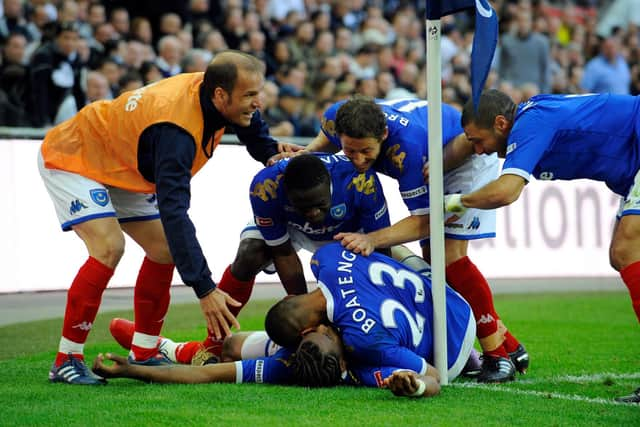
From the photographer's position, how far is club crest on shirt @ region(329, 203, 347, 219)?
21.9ft

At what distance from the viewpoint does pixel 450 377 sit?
6375mm

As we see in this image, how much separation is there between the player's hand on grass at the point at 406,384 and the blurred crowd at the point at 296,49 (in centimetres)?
742

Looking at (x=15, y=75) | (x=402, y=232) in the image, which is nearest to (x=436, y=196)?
(x=402, y=232)

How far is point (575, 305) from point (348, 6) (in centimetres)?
756

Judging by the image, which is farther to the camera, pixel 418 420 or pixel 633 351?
pixel 633 351

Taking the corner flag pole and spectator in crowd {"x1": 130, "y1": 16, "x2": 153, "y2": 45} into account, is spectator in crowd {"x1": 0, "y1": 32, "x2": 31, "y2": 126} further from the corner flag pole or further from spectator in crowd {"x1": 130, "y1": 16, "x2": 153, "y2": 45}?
the corner flag pole

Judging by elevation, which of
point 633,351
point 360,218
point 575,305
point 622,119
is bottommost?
point 575,305

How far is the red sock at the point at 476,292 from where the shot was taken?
22.6 ft

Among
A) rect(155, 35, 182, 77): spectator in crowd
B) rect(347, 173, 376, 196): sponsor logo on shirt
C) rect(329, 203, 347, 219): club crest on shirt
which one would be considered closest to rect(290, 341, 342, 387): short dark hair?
rect(329, 203, 347, 219): club crest on shirt

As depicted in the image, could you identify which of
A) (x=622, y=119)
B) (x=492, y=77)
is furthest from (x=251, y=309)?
(x=492, y=77)

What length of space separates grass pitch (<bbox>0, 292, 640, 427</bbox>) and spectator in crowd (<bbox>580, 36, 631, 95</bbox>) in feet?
34.1

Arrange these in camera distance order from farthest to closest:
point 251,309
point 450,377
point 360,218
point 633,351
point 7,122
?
point 7,122 < point 251,309 < point 633,351 < point 360,218 < point 450,377

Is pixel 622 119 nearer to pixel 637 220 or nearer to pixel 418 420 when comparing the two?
pixel 637 220

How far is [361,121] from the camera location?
6414 millimetres
